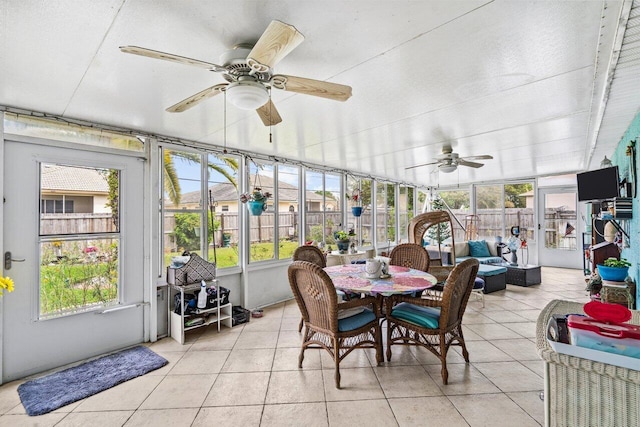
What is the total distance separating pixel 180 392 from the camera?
2.30 meters

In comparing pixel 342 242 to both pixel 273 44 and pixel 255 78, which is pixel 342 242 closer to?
pixel 255 78

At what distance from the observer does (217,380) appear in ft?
8.07

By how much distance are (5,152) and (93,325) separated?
67.0 inches

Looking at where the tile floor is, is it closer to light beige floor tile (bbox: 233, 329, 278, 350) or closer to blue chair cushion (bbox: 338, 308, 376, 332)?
light beige floor tile (bbox: 233, 329, 278, 350)

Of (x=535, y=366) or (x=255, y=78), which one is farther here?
(x=535, y=366)

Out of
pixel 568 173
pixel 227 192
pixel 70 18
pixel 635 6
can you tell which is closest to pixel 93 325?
pixel 227 192

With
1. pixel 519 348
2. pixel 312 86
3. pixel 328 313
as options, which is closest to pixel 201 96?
pixel 312 86

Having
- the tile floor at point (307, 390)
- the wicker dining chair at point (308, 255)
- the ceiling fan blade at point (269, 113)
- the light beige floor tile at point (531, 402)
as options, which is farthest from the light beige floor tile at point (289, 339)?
the ceiling fan blade at point (269, 113)

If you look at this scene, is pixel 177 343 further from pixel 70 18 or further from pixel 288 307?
pixel 70 18

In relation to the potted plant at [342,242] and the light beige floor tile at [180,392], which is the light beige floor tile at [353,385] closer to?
the light beige floor tile at [180,392]

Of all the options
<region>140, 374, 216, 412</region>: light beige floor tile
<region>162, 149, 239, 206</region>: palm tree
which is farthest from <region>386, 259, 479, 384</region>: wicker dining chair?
<region>162, 149, 239, 206</region>: palm tree

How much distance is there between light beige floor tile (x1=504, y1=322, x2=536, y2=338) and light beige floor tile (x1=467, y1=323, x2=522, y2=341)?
76mm

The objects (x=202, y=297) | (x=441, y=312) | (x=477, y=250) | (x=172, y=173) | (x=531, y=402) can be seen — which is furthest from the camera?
(x=477, y=250)

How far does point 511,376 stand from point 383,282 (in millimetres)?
1246
